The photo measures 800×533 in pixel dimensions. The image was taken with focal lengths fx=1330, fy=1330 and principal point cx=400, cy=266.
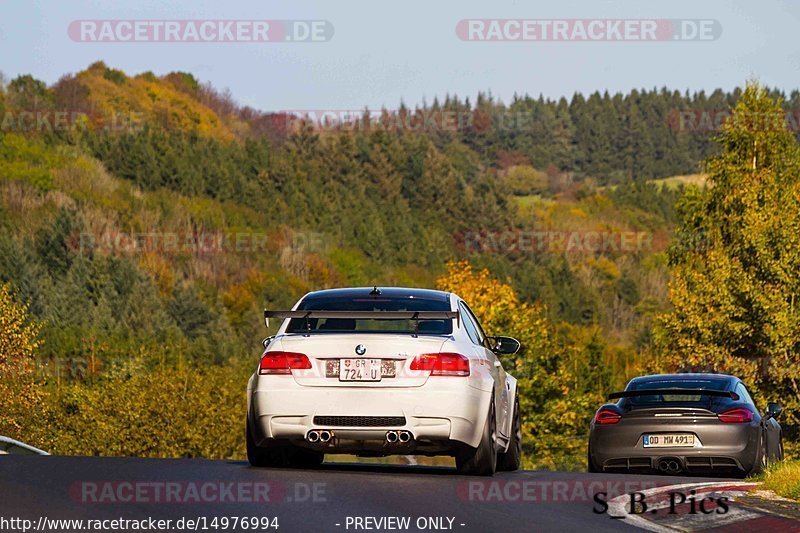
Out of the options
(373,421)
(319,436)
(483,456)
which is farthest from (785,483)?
(319,436)

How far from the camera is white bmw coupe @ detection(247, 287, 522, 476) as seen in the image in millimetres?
11703

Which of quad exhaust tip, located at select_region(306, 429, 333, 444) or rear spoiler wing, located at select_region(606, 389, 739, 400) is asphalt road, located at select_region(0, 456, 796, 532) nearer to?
quad exhaust tip, located at select_region(306, 429, 333, 444)

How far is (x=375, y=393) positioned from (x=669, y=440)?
511cm

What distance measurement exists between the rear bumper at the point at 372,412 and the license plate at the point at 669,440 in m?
4.22

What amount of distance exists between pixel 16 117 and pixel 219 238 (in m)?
38.1

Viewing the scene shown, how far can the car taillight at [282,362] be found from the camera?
11.9 meters

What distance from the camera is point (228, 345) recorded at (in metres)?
110

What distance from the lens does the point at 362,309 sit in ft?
42.8

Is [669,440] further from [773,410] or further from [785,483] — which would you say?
[785,483]

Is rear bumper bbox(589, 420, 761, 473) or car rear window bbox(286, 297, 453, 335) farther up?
car rear window bbox(286, 297, 453, 335)

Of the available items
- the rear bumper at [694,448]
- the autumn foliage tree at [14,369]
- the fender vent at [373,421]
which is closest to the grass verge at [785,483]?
the rear bumper at [694,448]

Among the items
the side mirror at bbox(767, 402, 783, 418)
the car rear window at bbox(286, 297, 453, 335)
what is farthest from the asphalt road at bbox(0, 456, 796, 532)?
the side mirror at bbox(767, 402, 783, 418)

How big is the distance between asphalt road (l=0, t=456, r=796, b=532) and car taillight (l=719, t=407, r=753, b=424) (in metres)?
2.32

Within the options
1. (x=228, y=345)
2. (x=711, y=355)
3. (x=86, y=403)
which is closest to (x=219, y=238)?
(x=228, y=345)
